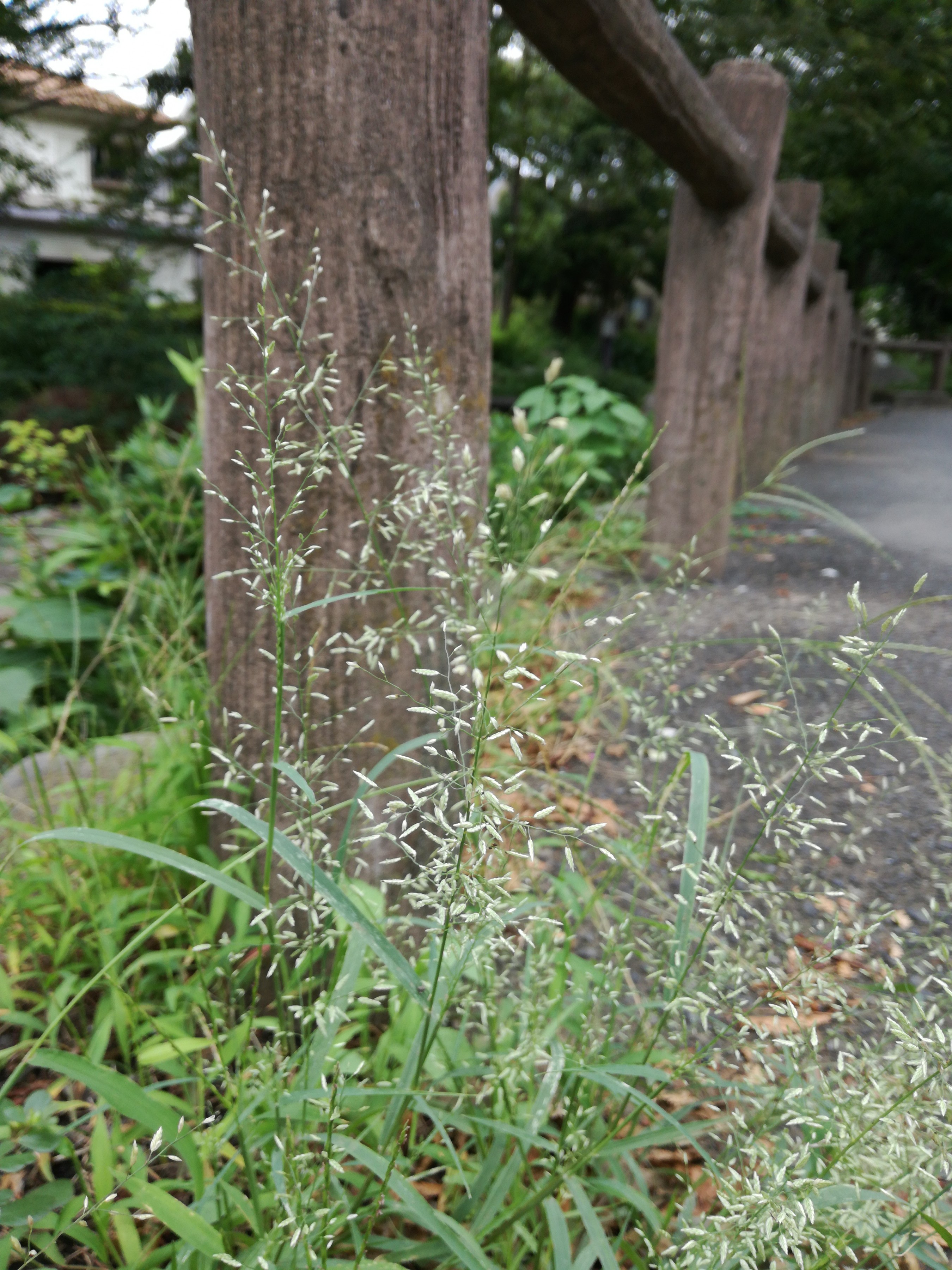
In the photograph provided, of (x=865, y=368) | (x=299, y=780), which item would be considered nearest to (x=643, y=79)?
(x=299, y=780)

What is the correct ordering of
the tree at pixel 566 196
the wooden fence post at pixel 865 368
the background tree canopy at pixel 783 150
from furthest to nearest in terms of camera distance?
1. the wooden fence post at pixel 865 368
2. the tree at pixel 566 196
3. the background tree canopy at pixel 783 150

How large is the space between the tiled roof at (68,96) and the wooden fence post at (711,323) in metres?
3.08

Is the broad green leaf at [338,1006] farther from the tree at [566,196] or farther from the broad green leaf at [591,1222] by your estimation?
the tree at [566,196]

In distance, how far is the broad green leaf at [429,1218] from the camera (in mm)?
805

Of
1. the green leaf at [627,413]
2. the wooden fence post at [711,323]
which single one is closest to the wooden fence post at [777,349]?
the green leaf at [627,413]

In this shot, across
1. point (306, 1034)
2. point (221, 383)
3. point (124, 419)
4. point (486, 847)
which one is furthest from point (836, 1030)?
point (124, 419)

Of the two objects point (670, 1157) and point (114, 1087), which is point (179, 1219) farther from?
point (670, 1157)

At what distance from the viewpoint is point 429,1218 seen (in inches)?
32.5

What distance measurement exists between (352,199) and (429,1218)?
1201mm

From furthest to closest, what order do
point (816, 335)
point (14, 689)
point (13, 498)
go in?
1. point (816, 335)
2. point (13, 498)
3. point (14, 689)

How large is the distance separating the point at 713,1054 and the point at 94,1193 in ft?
2.30

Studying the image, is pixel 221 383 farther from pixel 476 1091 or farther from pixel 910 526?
pixel 910 526

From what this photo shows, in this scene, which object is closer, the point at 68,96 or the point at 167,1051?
the point at 167,1051

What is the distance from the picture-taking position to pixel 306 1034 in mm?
1111
